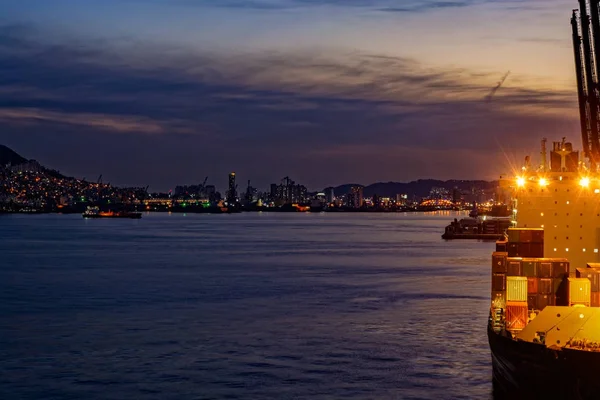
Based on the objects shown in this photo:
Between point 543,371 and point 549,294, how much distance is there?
12.3 feet

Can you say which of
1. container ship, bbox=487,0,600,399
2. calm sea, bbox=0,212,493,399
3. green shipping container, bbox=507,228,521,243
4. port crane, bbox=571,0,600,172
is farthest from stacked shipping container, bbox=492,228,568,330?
port crane, bbox=571,0,600,172

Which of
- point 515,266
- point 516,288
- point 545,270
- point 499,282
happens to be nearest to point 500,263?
point 499,282

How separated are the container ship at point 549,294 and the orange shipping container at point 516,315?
3 centimetres

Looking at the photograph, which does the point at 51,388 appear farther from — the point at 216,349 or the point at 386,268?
the point at 386,268

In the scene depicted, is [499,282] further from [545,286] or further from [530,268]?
[545,286]

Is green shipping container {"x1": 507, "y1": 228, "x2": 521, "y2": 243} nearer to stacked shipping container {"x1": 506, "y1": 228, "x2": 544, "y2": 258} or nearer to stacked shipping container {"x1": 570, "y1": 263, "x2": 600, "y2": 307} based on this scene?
stacked shipping container {"x1": 506, "y1": 228, "x2": 544, "y2": 258}

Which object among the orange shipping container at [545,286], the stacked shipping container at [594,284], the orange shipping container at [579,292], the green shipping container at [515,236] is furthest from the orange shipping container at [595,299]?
the green shipping container at [515,236]

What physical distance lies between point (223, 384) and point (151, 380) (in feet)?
7.30

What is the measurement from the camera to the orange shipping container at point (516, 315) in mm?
24797

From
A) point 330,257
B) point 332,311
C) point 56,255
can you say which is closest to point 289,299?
point 332,311

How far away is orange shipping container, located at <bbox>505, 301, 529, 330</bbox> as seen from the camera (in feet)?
81.4

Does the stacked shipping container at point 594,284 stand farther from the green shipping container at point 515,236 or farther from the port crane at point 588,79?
the port crane at point 588,79

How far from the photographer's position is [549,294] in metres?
25.4

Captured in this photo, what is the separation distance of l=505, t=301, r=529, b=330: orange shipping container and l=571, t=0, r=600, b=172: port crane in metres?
34.9
